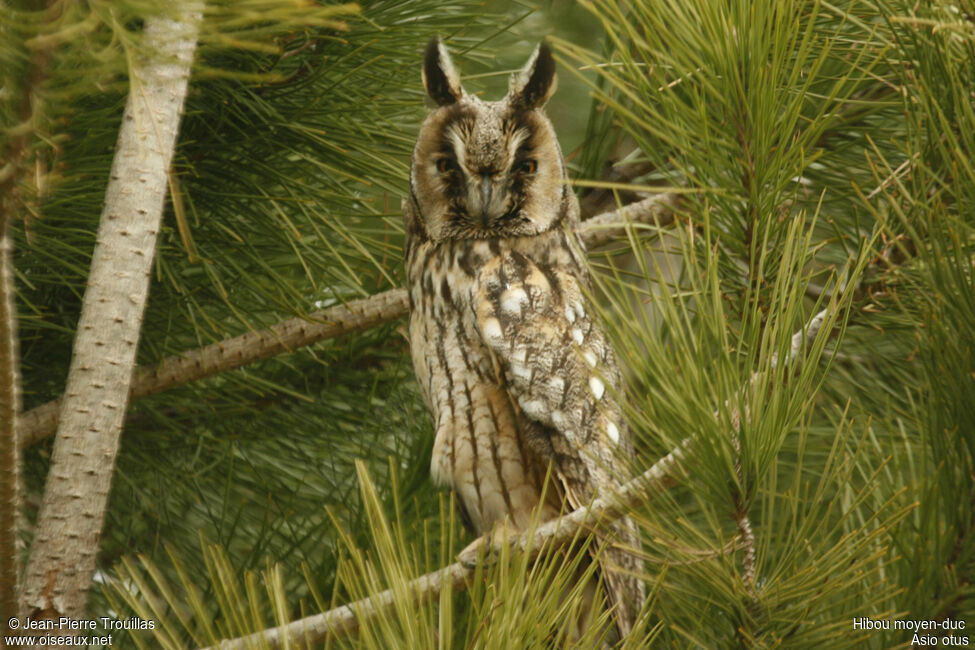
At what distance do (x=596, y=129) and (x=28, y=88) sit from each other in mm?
1756

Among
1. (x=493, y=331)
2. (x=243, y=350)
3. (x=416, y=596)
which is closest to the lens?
(x=416, y=596)

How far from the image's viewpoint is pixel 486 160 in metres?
1.64

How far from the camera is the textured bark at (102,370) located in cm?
96

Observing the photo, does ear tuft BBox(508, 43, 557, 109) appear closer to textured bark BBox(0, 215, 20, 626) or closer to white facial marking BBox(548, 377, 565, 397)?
white facial marking BBox(548, 377, 565, 397)

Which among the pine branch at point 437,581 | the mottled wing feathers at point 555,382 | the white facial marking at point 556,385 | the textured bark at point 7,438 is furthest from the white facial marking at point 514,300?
the textured bark at point 7,438

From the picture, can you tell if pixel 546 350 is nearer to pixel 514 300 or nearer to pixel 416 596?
pixel 514 300

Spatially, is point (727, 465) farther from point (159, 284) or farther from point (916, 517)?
point (159, 284)

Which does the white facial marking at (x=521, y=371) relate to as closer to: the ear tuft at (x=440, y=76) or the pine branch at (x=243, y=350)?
the pine branch at (x=243, y=350)

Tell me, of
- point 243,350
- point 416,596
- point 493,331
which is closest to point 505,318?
point 493,331

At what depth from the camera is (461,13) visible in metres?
1.74

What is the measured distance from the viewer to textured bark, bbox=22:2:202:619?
0.96m

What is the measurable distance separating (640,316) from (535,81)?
870mm

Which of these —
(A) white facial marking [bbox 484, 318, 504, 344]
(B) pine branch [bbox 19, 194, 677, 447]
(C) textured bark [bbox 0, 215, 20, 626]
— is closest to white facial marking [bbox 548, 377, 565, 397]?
(A) white facial marking [bbox 484, 318, 504, 344]

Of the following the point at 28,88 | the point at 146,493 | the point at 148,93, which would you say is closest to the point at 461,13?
the point at 148,93
